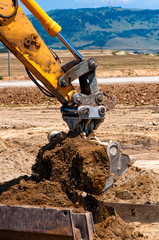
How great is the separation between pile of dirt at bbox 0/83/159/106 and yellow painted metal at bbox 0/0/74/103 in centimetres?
1171

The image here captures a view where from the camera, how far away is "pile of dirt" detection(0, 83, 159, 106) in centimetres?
1695

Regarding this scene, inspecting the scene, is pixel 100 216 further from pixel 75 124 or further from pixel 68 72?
pixel 68 72

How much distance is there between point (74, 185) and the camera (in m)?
4.77

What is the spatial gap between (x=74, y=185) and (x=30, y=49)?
5.57ft

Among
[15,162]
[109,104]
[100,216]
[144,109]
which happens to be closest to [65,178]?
[100,216]

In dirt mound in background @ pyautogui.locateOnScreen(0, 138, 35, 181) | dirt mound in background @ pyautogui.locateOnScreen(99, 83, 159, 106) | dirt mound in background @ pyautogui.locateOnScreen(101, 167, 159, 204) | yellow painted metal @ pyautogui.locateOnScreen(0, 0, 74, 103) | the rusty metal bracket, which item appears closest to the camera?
the rusty metal bracket

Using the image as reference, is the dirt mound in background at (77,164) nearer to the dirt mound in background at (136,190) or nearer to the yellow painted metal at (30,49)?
the yellow painted metal at (30,49)

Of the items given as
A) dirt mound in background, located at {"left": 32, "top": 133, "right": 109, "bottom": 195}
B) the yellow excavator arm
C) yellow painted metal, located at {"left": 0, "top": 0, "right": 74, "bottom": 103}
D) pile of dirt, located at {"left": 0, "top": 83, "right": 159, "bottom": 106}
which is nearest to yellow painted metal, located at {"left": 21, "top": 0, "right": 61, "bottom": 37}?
the yellow excavator arm

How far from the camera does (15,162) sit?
7656mm

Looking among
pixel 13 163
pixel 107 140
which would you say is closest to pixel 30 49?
pixel 13 163

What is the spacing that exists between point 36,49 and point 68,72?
477mm

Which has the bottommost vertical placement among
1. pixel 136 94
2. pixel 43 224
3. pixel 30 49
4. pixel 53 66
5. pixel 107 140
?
pixel 136 94

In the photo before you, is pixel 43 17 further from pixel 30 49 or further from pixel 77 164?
pixel 77 164

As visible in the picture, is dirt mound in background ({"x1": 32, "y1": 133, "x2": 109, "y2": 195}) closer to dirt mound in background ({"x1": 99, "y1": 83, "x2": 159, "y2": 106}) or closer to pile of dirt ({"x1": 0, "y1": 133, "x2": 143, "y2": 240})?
pile of dirt ({"x1": 0, "y1": 133, "x2": 143, "y2": 240})
